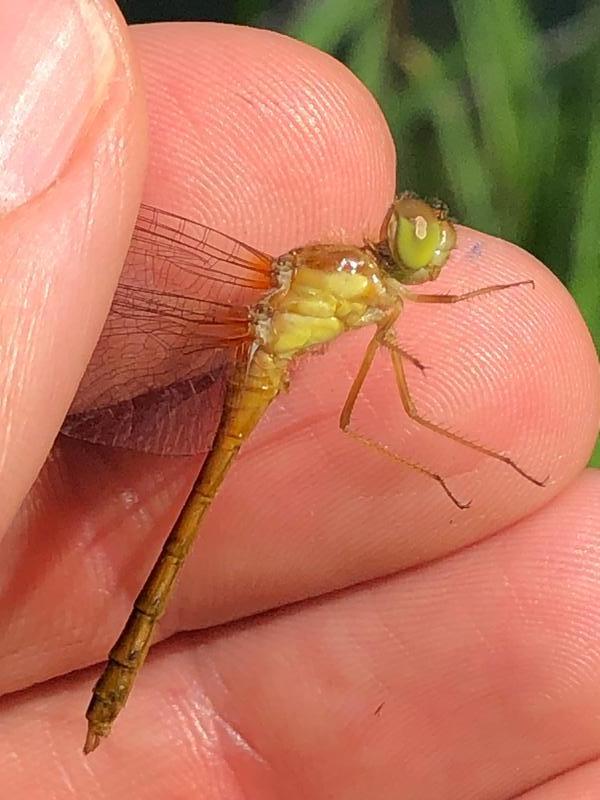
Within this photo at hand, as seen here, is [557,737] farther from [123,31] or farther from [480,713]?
[123,31]

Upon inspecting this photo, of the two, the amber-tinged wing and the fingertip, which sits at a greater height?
the fingertip

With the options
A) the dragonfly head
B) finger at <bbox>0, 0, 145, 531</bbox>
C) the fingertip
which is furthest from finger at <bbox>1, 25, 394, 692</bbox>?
finger at <bbox>0, 0, 145, 531</bbox>

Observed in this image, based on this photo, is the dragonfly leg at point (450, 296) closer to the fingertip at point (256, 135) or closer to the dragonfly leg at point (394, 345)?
the dragonfly leg at point (394, 345)

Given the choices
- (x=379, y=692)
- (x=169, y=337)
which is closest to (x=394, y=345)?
(x=169, y=337)

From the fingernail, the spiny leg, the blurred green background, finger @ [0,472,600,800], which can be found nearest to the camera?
the fingernail

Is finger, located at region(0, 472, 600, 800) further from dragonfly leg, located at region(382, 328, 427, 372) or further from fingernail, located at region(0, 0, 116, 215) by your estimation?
fingernail, located at region(0, 0, 116, 215)

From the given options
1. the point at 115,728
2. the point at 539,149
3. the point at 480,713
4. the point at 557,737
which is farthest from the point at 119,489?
the point at 539,149

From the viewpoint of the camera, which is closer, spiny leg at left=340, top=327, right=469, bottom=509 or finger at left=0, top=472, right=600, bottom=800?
spiny leg at left=340, top=327, right=469, bottom=509
